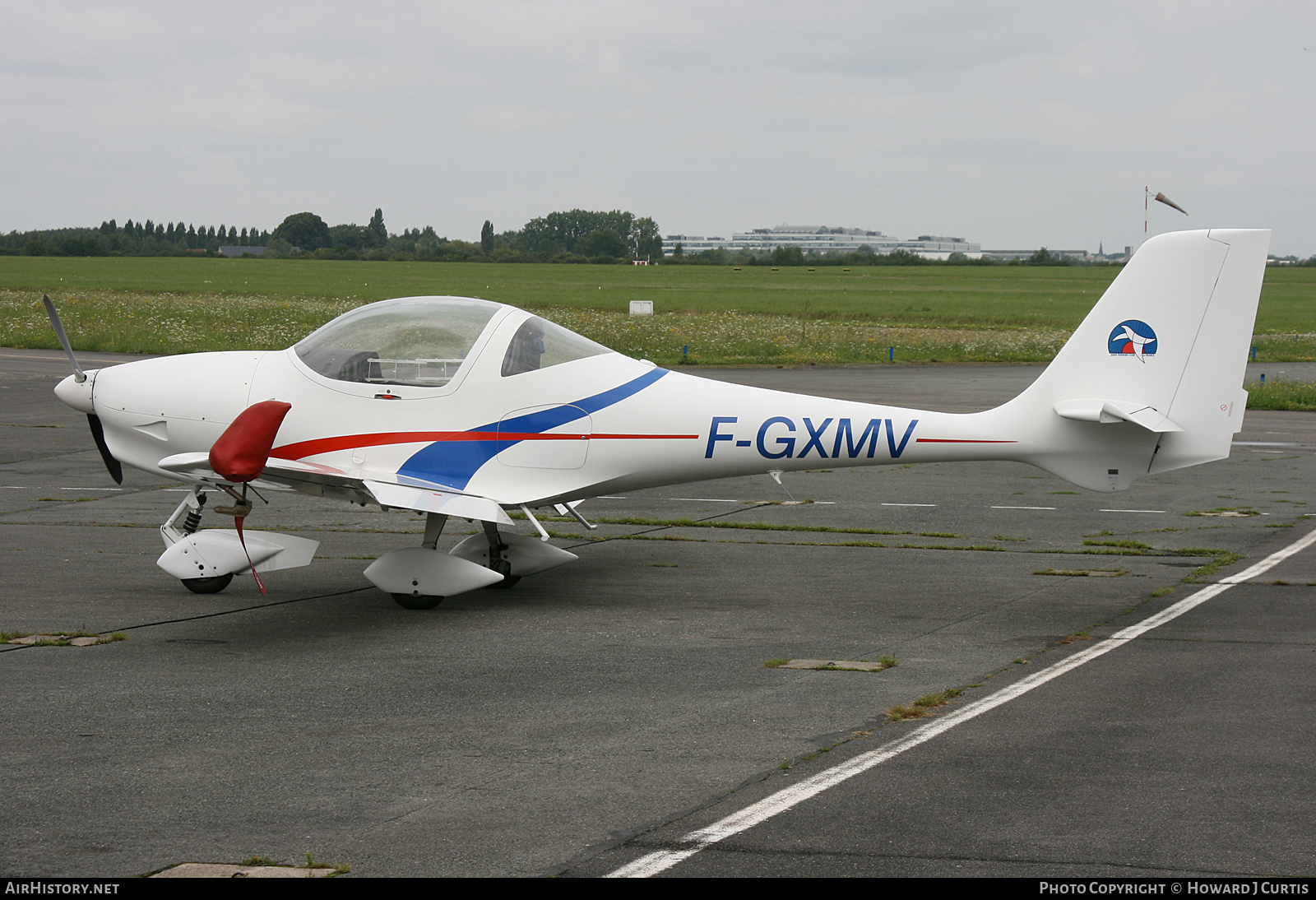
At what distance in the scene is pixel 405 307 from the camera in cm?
998

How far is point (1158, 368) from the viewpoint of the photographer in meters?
9.18

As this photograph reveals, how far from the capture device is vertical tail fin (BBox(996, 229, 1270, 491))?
9.04 m

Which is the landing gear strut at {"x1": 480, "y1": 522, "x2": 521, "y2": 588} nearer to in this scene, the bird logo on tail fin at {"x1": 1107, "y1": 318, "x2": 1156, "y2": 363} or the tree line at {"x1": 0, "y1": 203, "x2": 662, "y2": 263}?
the bird logo on tail fin at {"x1": 1107, "y1": 318, "x2": 1156, "y2": 363}

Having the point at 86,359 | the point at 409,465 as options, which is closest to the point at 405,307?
the point at 409,465

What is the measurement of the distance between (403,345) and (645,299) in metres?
69.9

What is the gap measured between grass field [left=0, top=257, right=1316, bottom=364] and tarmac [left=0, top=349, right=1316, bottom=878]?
24.0 m

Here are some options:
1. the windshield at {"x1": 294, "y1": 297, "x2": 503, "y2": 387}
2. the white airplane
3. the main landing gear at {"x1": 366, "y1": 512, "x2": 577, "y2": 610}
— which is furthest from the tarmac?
the windshield at {"x1": 294, "y1": 297, "x2": 503, "y2": 387}

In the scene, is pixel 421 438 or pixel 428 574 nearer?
pixel 428 574

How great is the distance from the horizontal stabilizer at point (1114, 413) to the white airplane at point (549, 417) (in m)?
0.01

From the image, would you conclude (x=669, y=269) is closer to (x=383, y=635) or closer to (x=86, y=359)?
(x=86, y=359)

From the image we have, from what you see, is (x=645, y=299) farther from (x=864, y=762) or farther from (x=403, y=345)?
(x=864, y=762)

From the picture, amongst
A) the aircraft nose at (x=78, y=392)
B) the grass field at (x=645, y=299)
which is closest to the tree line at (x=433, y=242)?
the grass field at (x=645, y=299)

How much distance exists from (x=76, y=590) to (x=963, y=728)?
23.7ft

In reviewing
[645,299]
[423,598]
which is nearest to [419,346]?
[423,598]
